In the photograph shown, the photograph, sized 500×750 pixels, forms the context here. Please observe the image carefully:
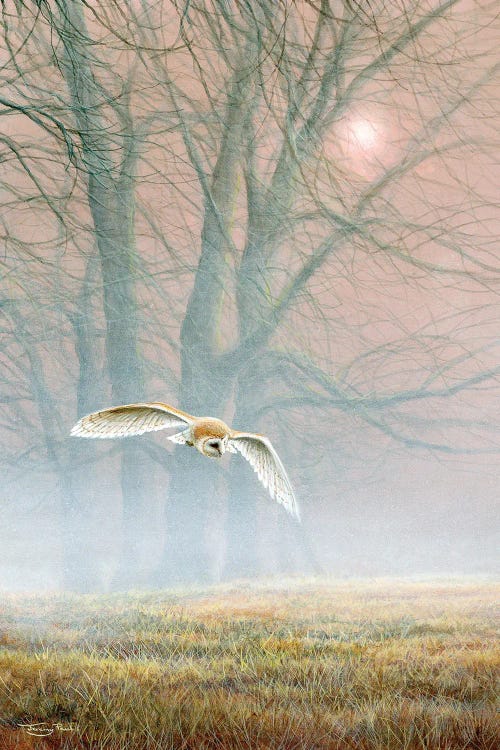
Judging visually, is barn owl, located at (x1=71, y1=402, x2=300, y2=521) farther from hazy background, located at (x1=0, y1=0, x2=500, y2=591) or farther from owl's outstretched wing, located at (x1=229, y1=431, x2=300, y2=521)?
hazy background, located at (x1=0, y1=0, x2=500, y2=591)

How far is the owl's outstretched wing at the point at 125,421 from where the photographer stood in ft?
5.54

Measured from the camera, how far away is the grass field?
157 cm

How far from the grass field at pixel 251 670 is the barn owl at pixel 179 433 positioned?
403 mm

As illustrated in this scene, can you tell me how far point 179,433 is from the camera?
165cm

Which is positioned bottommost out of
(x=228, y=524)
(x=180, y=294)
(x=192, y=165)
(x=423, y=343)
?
(x=228, y=524)

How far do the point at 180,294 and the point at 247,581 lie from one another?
3.35 feet

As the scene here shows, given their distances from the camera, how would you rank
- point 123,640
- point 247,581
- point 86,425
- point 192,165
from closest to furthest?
point 86,425, point 123,640, point 247,581, point 192,165

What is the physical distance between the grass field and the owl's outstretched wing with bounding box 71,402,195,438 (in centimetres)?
52

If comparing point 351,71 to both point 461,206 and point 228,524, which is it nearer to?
point 461,206

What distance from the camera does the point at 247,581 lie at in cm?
254

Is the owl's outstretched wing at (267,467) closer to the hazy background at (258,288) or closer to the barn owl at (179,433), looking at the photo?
the barn owl at (179,433)

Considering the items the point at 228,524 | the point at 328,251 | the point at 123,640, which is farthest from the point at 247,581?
the point at 328,251
